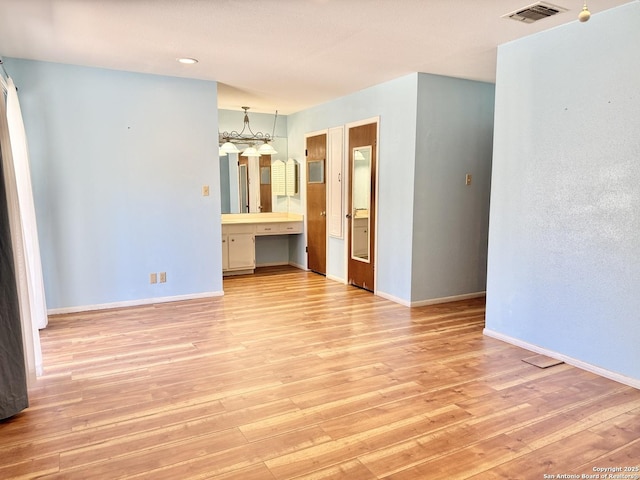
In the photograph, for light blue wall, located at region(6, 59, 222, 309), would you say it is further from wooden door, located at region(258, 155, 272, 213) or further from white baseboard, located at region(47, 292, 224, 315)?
wooden door, located at region(258, 155, 272, 213)

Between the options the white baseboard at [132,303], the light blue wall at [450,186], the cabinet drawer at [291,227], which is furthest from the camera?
the cabinet drawer at [291,227]

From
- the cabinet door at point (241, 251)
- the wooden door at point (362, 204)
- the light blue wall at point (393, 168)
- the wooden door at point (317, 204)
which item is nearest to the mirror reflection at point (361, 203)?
the wooden door at point (362, 204)

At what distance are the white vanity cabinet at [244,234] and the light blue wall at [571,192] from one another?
3.66 m

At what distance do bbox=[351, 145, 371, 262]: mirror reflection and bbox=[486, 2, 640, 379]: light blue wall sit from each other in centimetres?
184

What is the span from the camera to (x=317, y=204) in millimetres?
6496

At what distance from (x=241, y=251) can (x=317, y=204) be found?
1319 mm

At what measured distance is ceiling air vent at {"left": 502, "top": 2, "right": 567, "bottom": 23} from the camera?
110 inches

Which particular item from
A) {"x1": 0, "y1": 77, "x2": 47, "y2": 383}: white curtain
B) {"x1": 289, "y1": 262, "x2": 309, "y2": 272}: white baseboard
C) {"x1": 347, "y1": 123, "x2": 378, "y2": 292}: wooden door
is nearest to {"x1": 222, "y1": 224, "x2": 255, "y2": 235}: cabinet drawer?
{"x1": 289, "y1": 262, "x2": 309, "y2": 272}: white baseboard

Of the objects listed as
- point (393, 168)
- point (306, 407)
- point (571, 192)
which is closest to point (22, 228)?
point (306, 407)

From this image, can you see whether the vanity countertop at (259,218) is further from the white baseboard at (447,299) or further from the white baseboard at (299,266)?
the white baseboard at (447,299)

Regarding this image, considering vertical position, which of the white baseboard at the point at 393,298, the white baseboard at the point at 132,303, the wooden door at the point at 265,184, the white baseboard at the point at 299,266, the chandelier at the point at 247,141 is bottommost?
the white baseboard at the point at 299,266

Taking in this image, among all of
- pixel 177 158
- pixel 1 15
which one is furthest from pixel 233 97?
pixel 1 15

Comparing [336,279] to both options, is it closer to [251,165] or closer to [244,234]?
[244,234]

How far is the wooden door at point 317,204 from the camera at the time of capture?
629 centimetres
